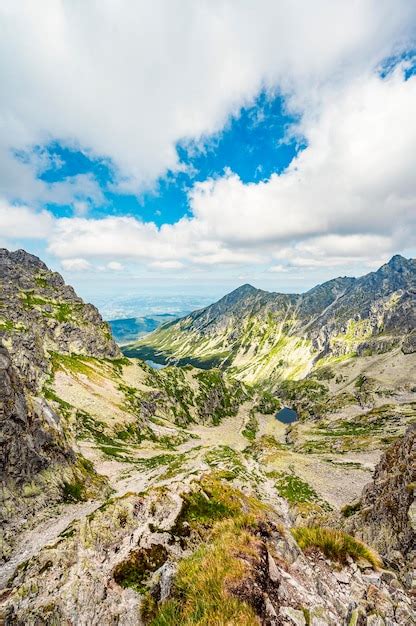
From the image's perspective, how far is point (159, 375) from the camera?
18850 cm

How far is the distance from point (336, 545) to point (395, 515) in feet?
74.0

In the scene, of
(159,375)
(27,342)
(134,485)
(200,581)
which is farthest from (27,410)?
(159,375)

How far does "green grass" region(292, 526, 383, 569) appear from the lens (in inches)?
456

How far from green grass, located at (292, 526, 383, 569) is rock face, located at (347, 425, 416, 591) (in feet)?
20.9

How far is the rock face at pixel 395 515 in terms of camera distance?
23922 millimetres

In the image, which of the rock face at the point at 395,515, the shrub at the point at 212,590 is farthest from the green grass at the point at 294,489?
the shrub at the point at 212,590

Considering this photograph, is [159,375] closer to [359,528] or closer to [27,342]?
[27,342]

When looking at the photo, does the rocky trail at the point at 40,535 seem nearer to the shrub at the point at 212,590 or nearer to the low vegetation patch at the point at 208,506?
the low vegetation patch at the point at 208,506

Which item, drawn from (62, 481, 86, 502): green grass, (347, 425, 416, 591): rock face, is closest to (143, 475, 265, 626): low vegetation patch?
(347, 425, 416, 591): rock face

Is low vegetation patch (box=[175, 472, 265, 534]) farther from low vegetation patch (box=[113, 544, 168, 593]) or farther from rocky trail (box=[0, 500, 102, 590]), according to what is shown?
rocky trail (box=[0, 500, 102, 590])

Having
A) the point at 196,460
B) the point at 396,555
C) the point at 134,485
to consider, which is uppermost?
the point at 396,555

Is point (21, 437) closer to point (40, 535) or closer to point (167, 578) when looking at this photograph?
point (40, 535)

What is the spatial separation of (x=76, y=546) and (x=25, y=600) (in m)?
3.24

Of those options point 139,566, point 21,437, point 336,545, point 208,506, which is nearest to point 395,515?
point 208,506
